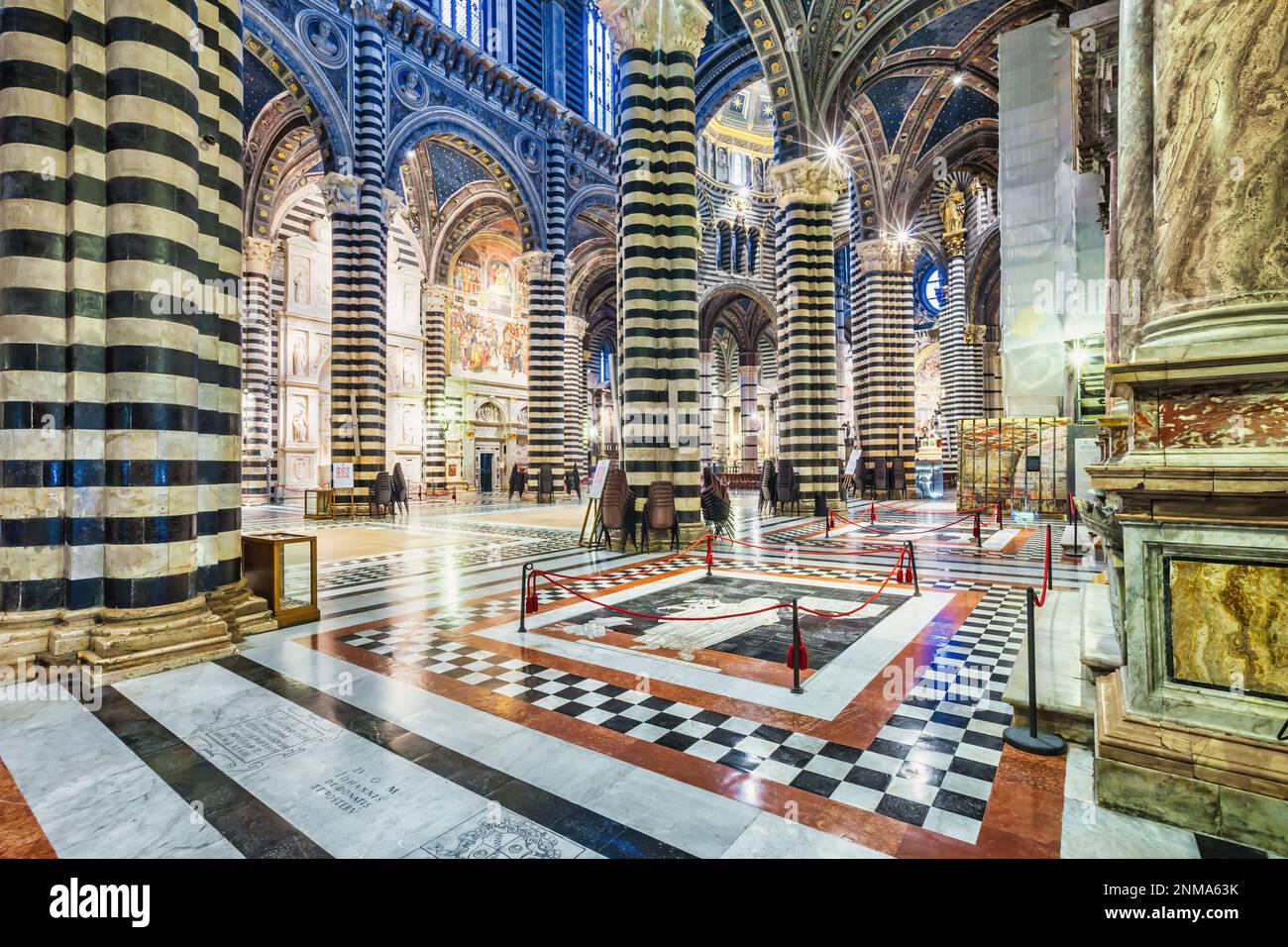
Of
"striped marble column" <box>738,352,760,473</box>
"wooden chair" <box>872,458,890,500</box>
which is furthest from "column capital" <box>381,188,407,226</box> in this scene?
"striped marble column" <box>738,352,760,473</box>

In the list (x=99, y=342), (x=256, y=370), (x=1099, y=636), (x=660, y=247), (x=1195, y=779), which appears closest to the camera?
(x=1195, y=779)

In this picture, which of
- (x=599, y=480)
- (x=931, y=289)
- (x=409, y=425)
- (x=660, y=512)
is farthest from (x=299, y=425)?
(x=931, y=289)

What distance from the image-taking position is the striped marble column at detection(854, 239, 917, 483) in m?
22.8

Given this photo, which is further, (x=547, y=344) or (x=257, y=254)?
(x=257, y=254)

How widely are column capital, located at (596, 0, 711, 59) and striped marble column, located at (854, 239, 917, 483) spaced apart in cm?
1387

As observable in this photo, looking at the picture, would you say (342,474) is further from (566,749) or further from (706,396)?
(706,396)

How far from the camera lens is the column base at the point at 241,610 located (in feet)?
17.8

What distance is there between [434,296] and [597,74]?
12680 mm

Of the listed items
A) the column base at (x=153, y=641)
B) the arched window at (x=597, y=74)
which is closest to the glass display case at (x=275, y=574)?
the column base at (x=153, y=641)

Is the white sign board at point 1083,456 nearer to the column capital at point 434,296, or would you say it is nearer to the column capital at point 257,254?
the column capital at point 257,254

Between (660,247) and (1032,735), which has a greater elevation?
(660,247)

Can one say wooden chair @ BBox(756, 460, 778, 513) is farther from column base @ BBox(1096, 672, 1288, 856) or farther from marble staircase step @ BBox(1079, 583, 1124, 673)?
column base @ BBox(1096, 672, 1288, 856)

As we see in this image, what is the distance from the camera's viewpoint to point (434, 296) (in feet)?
101

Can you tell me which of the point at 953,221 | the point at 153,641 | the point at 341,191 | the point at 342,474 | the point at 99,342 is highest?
the point at 953,221
